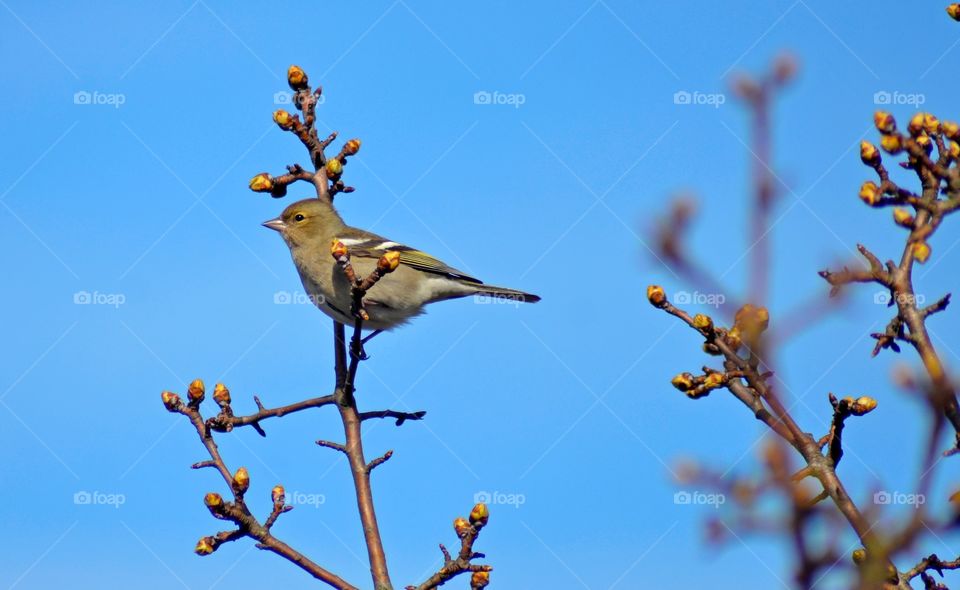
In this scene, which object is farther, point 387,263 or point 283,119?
point 283,119

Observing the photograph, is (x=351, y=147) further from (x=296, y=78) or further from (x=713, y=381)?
(x=713, y=381)

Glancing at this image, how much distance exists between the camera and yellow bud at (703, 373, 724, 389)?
3.34m

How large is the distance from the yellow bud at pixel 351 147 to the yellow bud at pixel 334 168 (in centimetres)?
9

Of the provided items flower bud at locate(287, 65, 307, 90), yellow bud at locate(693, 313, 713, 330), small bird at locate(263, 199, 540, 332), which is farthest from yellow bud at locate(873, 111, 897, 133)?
small bird at locate(263, 199, 540, 332)

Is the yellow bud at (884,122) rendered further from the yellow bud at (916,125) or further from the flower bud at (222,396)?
the flower bud at (222,396)

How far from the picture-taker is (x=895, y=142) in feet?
11.3

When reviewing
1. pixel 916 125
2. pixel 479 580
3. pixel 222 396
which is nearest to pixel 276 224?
pixel 222 396

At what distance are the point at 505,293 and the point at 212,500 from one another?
522 centimetres

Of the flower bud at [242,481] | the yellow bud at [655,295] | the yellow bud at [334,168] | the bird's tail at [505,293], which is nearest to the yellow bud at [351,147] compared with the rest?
the yellow bud at [334,168]

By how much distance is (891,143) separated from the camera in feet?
11.2

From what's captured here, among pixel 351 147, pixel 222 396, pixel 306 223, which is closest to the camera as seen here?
pixel 222 396

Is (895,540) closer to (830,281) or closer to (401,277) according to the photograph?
(830,281)

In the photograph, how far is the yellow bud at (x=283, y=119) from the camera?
5898mm

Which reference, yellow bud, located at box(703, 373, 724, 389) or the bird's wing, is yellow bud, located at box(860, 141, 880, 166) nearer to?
yellow bud, located at box(703, 373, 724, 389)
